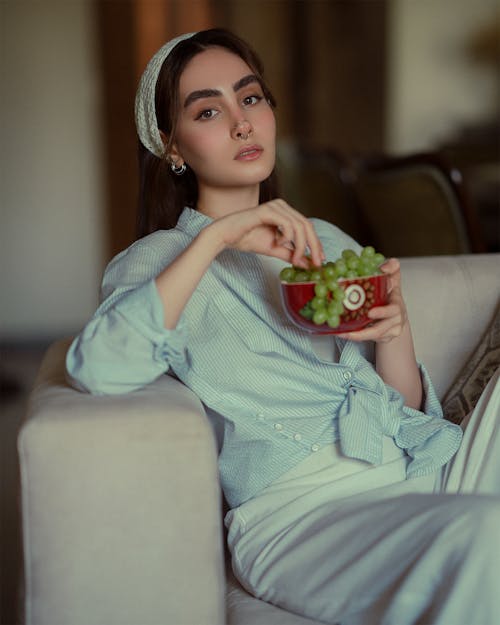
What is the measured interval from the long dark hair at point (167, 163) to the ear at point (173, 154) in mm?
11

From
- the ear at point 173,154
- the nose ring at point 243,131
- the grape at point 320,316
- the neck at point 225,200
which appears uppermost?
the nose ring at point 243,131

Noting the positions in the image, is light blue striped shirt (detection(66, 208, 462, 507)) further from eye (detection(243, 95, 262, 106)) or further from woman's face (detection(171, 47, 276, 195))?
eye (detection(243, 95, 262, 106))

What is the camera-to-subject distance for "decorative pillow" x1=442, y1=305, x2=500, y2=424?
1903mm

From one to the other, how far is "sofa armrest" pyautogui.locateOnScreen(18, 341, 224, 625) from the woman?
13 centimetres

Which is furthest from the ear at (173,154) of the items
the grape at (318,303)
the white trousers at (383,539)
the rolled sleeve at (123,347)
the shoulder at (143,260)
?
the white trousers at (383,539)

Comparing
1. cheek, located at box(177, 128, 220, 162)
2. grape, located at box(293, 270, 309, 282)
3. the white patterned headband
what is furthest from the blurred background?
Answer: grape, located at box(293, 270, 309, 282)

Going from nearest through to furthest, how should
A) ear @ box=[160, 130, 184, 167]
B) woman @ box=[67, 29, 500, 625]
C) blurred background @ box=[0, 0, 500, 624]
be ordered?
1. woman @ box=[67, 29, 500, 625]
2. ear @ box=[160, 130, 184, 167]
3. blurred background @ box=[0, 0, 500, 624]

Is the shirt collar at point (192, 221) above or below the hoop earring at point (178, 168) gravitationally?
below

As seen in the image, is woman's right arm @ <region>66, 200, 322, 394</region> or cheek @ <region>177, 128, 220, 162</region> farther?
cheek @ <region>177, 128, 220, 162</region>

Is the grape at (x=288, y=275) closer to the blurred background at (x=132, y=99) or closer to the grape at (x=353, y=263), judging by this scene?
the grape at (x=353, y=263)

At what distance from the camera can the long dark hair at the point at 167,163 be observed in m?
1.83

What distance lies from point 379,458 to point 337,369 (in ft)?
0.58

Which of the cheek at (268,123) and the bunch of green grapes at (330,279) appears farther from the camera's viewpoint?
the cheek at (268,123)

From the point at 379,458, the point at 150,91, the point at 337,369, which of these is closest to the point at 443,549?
the point at 379,458
